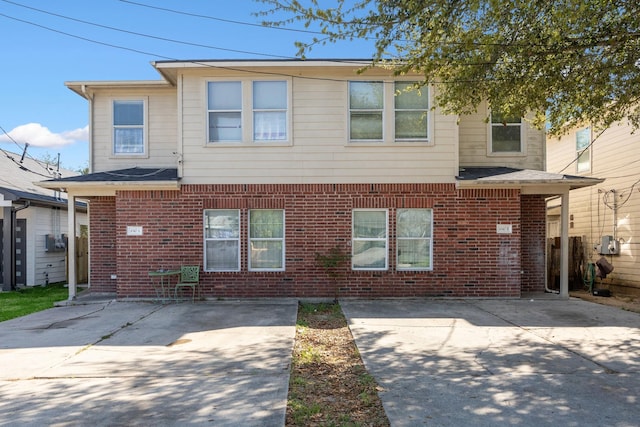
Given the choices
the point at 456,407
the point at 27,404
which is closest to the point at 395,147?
the point at 456,407

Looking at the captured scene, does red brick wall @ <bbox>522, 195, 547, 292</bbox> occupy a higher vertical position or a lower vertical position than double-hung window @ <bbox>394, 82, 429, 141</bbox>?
lower

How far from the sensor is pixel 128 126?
37.9 ft

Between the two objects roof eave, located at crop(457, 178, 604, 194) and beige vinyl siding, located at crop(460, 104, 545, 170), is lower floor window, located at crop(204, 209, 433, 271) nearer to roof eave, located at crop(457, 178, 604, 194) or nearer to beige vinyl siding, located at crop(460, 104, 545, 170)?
roof eave, located at crop(457, 178, 604, 194)

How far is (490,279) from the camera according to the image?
10625mm

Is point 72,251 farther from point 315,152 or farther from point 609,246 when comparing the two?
point 609,246

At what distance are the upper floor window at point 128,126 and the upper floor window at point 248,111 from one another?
2.21 meters

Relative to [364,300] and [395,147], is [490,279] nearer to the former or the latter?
[364,300]

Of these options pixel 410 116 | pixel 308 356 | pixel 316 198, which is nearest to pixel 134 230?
pixel 316 198

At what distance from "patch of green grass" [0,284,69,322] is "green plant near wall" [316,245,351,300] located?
6452 mm

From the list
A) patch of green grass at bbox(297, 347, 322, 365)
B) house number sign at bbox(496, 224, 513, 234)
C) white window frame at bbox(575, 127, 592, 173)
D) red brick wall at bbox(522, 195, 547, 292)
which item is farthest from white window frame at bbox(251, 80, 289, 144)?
white window frame at bbox(575, 127, 592, 173)

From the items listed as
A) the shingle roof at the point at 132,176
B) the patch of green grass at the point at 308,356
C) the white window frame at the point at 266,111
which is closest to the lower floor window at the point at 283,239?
the shingle roof at the point at 132,176

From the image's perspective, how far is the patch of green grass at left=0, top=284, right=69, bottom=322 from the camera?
31.9ft

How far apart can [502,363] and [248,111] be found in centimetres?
778

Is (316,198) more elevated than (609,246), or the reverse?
(316,198)
